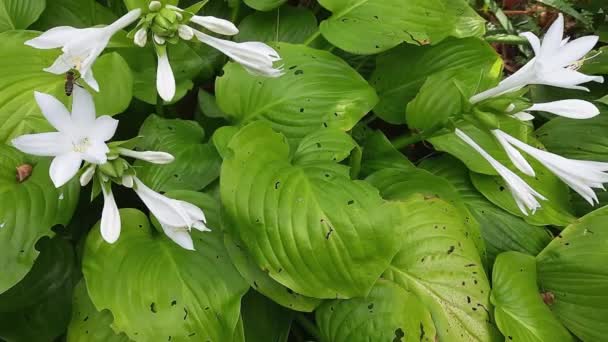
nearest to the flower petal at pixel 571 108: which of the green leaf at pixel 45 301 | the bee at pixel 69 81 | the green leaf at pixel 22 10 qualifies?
the bee at pixel 69 81

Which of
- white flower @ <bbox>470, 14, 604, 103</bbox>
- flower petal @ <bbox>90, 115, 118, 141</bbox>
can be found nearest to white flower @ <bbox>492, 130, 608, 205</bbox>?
white flower @ <bbox>470, 14, 604, 103</bbox>

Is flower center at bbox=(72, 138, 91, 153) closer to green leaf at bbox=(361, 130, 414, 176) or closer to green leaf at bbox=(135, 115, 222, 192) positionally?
green leaf at bbox=(135, 115, 222, 192)

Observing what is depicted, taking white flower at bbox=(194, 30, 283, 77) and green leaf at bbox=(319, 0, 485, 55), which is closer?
white flower at bbox=(194, 30, 283, 77)

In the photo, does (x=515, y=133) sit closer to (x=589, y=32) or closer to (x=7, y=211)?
(x=589, y=32)

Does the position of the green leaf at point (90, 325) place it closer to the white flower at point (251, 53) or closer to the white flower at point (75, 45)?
the white flower at point (75, 45)

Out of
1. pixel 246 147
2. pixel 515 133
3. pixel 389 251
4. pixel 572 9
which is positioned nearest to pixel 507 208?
pixel 515 133
